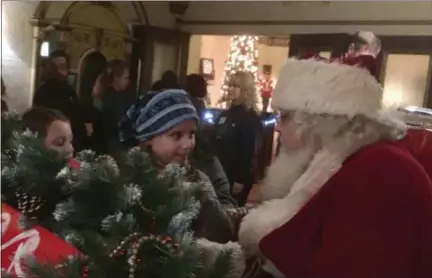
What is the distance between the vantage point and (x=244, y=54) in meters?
1.07

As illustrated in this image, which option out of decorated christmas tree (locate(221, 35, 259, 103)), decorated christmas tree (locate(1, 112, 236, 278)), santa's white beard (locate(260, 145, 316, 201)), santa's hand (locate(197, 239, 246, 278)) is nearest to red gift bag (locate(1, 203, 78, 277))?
decorated christmas tree (locate(1, 112, 236, 278))

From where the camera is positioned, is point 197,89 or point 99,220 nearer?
point 99,220

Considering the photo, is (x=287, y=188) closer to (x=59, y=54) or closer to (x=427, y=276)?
(x=427, y=276)

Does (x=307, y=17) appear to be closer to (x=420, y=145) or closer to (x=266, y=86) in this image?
(x=266, y=86)

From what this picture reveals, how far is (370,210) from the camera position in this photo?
0.77 m

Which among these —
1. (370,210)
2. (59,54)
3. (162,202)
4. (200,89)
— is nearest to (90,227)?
(162,202)

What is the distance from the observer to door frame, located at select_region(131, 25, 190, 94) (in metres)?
1.13

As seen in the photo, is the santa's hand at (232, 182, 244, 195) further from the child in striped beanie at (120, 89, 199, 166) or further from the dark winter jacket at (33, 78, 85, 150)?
the dark winter jacket at (33, 78, 85, 150)

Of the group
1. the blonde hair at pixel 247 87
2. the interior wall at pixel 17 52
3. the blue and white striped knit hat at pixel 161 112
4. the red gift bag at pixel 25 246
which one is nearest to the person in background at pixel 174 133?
the blue and white striped knit hat at pixel 161 112

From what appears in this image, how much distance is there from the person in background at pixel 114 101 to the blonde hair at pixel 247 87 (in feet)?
0.78

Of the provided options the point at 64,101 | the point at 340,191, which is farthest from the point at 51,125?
the point at 340,191

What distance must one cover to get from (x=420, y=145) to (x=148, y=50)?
571 mm

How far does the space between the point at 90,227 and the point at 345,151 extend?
398mm

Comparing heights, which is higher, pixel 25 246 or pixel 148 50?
pixel 148 50
